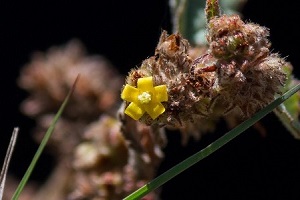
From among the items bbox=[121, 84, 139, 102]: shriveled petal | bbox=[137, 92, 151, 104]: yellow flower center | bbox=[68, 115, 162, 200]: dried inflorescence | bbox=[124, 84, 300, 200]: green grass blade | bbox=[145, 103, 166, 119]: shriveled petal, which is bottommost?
bbox=[124, 84, 300, 200]: green grass blade

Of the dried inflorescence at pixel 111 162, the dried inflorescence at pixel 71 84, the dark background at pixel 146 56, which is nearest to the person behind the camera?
the dried inflorescence at pixel 111 162

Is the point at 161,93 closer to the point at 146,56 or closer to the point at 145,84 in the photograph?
the point at 145,84

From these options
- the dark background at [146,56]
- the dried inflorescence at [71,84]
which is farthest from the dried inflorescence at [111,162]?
the dark background at [146,56]

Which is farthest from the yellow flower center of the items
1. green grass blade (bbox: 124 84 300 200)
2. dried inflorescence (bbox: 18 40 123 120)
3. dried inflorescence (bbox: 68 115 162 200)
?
dried inflorescence (bbox: 18 40 123 120)

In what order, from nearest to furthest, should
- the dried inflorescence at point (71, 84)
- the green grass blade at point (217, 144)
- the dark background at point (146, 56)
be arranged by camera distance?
the green grass blade at point (217, 144) < the dried inflorescence at point (71, 84) < the dark background at point (146, 56)

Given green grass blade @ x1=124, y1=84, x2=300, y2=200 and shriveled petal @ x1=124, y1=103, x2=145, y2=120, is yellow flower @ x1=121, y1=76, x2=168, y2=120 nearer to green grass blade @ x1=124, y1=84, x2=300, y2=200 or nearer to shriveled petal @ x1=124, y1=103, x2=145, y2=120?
shriveled petal @ x1=124, y1=103, x2=145, y2=120

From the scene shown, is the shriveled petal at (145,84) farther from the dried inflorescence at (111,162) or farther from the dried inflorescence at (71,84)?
the dried inflorescence at (71,84)
